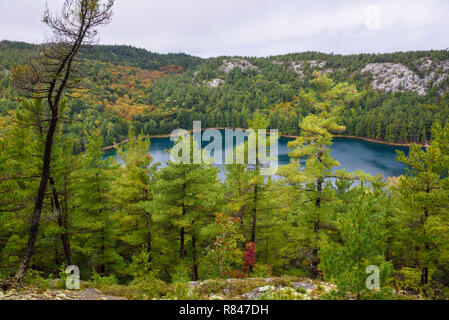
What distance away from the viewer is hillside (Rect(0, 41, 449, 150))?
83312mm

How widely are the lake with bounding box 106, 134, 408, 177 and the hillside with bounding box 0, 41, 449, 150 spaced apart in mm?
9268

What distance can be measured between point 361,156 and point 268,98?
96744 mm

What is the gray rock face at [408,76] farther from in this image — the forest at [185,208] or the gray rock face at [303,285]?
the gray rock face at [303,285]

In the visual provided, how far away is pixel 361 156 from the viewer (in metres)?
63.1

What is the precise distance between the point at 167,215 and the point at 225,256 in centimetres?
306

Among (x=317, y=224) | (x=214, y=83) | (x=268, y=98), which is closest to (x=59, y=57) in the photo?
(x=317, y=224)

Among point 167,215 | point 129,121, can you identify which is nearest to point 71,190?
point 167,215

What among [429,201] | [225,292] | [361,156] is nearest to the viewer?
[225,292]

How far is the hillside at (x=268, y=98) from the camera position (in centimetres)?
8331

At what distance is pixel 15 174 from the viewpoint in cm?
878

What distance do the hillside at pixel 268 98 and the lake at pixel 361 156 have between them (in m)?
9.27

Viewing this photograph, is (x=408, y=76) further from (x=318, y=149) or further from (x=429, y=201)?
(x=429, y=201)

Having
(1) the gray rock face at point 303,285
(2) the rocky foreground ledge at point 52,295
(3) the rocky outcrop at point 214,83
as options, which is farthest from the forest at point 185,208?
(3) the rocky outcrop at point 214,83

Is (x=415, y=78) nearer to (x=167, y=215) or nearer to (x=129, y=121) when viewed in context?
(x=129, y=121)
